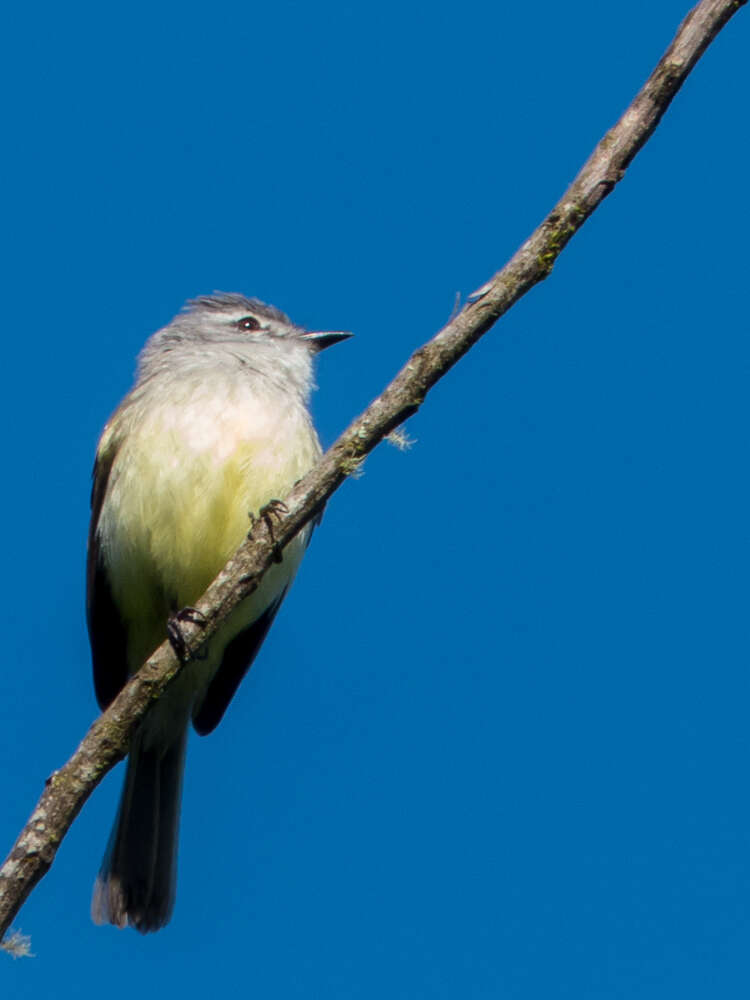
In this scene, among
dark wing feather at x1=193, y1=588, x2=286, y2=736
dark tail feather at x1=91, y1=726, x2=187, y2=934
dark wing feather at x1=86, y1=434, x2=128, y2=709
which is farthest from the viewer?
dark wing feather at x1=193, y1=588, x2=286, y2=736

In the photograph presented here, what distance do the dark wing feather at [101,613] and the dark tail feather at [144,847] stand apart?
376mm

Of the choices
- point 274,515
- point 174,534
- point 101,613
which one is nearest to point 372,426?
point 274,515

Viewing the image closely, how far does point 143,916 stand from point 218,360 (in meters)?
2.90

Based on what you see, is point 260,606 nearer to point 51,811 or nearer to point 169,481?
point 169,481

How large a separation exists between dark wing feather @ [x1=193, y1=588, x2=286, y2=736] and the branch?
102 inches

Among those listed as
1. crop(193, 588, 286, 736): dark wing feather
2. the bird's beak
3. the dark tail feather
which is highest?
the bird's beak

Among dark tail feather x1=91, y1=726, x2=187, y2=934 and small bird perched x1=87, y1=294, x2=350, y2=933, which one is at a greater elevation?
small bird perched x1=87, y1=294, x2=350, y2=933

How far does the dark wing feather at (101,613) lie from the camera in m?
6.97

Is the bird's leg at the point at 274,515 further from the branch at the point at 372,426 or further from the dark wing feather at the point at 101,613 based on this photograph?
the dark wing feather at the point at 101,613

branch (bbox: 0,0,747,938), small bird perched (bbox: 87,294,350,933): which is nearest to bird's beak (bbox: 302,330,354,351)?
small bird perched (bbox: 87,294,350,933)

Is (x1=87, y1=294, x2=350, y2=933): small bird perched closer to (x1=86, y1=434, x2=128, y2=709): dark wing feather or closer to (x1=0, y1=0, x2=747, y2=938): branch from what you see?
(x1=86, y1=434, x2=128, y2=709): dark wing feather

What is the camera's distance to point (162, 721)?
7215mm

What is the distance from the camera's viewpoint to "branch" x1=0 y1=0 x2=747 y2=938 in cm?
422

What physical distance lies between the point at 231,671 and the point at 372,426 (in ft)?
10.7
